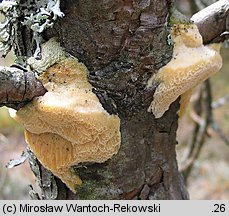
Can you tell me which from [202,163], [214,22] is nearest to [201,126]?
[214,22]

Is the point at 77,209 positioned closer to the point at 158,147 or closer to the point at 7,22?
the point at 158,147

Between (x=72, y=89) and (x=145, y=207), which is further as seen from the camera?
(x=145, y=207)

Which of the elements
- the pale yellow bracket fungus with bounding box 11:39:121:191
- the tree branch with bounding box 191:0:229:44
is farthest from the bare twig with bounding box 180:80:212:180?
the pale yellow bracket fungus with bounding box 11:39:121:191

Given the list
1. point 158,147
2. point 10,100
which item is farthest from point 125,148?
point 10,100

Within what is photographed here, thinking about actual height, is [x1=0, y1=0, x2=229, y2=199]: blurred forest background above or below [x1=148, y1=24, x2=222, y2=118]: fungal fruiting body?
below

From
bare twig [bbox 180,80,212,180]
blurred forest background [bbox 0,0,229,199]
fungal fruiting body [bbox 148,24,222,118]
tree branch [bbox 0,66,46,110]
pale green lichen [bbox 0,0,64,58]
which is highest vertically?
pale green lichen [bbox 0,0,64,58]

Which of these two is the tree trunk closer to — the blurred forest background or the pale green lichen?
the pale green lichen

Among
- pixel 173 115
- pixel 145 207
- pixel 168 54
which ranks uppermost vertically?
pixel 168 54

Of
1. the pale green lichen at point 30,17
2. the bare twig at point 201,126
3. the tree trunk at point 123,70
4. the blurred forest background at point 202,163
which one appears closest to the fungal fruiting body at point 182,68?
the tree trunk at point 123,70
